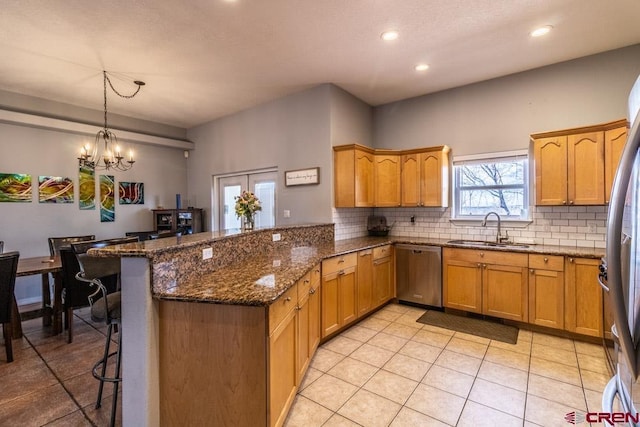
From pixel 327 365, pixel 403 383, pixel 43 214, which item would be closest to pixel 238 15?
pixel 327 365

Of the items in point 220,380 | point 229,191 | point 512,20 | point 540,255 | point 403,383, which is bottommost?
point 403,383

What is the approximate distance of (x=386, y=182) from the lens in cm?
438

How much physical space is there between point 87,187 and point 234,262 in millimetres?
4068

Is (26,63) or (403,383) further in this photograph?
(26,63)

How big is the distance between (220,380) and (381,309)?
281 cm

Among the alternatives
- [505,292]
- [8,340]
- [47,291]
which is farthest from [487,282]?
[47,291]

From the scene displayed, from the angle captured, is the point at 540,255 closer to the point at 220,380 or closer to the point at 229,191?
the point at 220,380

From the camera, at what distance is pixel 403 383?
2.38 m

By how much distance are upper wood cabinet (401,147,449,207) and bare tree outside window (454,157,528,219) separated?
0.24 meters

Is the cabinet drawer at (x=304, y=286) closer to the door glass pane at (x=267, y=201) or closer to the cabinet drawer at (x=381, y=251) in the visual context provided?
the cabinet drawer at (x=381, y=251)

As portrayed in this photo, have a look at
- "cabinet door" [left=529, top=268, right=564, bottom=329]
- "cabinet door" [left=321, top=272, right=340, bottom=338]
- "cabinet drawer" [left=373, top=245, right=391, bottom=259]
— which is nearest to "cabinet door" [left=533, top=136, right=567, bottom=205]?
"cabinet door" [left=529, top=268, right=564, bottom=329]

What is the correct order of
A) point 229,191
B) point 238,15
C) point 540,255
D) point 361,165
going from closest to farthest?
point 238,15, point 540,255, point 361,165, point 229,191

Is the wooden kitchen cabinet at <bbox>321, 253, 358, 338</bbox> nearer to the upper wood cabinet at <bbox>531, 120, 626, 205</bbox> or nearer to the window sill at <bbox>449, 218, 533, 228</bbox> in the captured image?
the window sill at <bbox>449, 218, 533, 228</bbox>

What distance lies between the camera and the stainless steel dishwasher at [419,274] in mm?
3855
